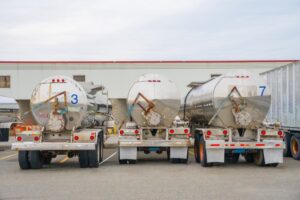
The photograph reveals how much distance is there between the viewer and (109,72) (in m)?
40.3

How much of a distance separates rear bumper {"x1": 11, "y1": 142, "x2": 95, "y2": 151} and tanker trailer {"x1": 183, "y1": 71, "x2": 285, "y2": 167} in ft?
12.3

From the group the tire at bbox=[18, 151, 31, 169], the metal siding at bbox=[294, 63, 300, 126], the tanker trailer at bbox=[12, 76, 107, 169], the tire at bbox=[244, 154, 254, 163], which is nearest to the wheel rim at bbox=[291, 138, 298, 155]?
the metal siding at bbox=[294, 63, 300, 126]

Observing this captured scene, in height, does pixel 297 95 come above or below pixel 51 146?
above

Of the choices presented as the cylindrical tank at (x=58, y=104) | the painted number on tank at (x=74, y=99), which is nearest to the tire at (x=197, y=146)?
the cylindrical tank at (x=58, y=104)

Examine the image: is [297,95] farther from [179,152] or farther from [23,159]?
[23,159]

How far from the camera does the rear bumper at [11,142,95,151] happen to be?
51.6 ft

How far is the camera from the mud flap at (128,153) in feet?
57.1

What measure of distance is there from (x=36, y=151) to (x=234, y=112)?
6.31 metres

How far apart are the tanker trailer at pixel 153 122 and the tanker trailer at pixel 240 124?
981mm

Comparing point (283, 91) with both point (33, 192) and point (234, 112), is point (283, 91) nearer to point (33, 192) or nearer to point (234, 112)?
point (234, 112)

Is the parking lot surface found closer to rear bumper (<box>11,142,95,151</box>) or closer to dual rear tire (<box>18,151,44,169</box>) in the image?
dual rear tire (<box>18,151,44,169</box>)

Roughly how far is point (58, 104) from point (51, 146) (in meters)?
1.34

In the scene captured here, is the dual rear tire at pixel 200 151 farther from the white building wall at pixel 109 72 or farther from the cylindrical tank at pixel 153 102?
the white building wall at pixel 109 72

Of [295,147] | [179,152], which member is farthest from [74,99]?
[295,147]
